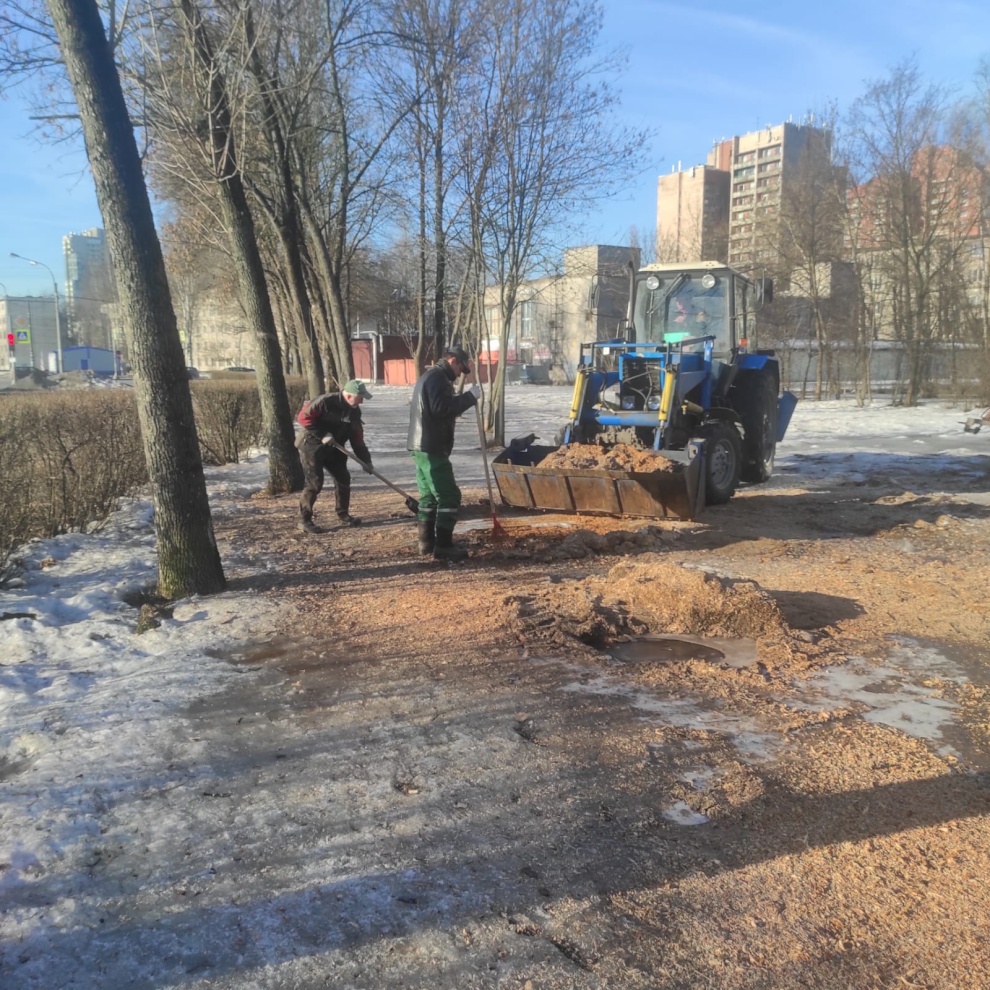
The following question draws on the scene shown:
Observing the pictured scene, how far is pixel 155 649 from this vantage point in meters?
4.72

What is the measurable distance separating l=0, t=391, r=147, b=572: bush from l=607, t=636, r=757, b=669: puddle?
4.65 m

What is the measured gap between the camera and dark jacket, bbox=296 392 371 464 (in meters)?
8.09

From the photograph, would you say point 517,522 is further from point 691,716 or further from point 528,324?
point 528,324

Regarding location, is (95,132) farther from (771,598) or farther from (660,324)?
(660,324)

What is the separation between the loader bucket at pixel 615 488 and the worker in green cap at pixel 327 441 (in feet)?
5.36

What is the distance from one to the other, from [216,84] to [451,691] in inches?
303

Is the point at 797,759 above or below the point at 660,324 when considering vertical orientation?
below

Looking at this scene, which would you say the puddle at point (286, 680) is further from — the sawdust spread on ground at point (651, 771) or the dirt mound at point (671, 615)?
the dirt mound at point (671, 615)

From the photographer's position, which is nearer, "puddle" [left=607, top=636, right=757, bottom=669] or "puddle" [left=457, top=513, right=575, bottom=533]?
"puddle" [left=607, top=636, right=757, bottom=669]

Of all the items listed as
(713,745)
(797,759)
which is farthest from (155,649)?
(797,759)

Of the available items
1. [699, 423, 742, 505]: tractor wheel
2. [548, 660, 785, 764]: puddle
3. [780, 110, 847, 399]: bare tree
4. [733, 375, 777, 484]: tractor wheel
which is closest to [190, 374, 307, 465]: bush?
[699, 423, 742, 505]: tractor wheel

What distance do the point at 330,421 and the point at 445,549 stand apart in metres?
2.22

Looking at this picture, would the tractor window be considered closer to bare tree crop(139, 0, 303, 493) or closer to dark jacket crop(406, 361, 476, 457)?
dark jacket crop(406, 361, 476, 457)

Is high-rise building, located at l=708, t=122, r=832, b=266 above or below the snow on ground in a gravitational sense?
above
